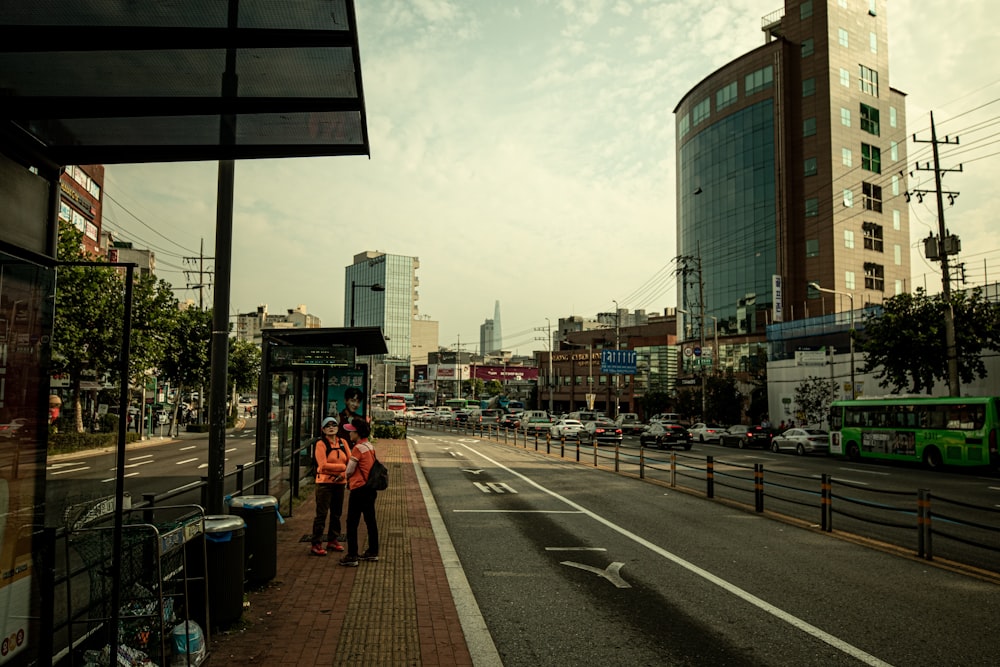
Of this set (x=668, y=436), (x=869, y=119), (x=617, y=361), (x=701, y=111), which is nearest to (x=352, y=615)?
(x=668, y=436)

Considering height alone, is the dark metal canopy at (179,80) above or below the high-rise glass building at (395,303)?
below

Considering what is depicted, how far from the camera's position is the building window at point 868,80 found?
77.0 m

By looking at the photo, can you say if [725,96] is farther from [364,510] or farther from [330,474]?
[364,510]

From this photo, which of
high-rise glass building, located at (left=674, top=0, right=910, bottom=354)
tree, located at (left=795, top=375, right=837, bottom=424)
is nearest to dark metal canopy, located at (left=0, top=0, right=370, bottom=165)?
tree, located at (left=795, top=375, right=837, bottom=424)

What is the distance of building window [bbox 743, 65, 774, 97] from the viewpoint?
78188 millimetres

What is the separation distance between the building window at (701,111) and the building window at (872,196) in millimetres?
21628

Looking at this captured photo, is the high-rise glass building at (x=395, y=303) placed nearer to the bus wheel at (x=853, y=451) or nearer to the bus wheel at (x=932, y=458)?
the bus wheel at (x=853, y=451)

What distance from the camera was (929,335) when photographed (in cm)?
3316

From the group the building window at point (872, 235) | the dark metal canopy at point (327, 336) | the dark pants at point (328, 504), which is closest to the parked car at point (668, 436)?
the dark metal canopy at point (327, 336)

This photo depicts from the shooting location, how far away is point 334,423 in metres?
9.55

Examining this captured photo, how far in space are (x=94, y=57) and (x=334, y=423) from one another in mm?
6244

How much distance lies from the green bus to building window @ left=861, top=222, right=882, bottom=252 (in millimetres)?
49832

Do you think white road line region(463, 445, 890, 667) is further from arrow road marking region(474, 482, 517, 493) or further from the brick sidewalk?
arrow road marking region(474, 482, 517, 493)

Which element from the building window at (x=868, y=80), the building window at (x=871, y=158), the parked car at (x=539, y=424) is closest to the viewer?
the parked car at (x=539, y=424)
